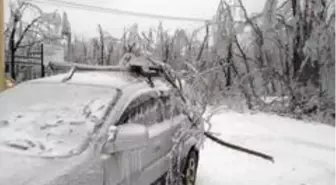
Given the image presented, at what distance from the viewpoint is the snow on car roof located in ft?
14.7

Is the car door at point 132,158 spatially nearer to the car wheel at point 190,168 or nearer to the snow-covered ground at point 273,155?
the car wheel at point 190,168

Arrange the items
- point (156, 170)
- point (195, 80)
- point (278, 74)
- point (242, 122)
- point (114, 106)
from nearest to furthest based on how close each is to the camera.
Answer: point (114, 106) → point (156, 170) → point (195, 80) → point (242, 122) → point (278, 74)

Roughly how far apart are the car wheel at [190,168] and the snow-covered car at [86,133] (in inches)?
22.1

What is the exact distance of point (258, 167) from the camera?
814 cm

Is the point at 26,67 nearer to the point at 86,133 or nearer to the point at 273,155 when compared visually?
the point at 273,155

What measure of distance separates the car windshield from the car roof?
0.12 meters

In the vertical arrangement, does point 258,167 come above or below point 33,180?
below

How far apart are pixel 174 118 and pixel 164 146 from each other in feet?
2.68

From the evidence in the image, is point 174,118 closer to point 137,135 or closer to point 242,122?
point 137,135

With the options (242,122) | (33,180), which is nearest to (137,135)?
(33,180)

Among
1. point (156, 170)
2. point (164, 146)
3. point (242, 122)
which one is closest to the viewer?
point (156, 170)

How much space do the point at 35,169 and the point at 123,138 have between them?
0.77 meters

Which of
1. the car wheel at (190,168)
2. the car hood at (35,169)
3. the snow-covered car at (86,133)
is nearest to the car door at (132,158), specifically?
the snow-covered car at (86,133)

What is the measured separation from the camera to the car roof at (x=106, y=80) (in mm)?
4453
